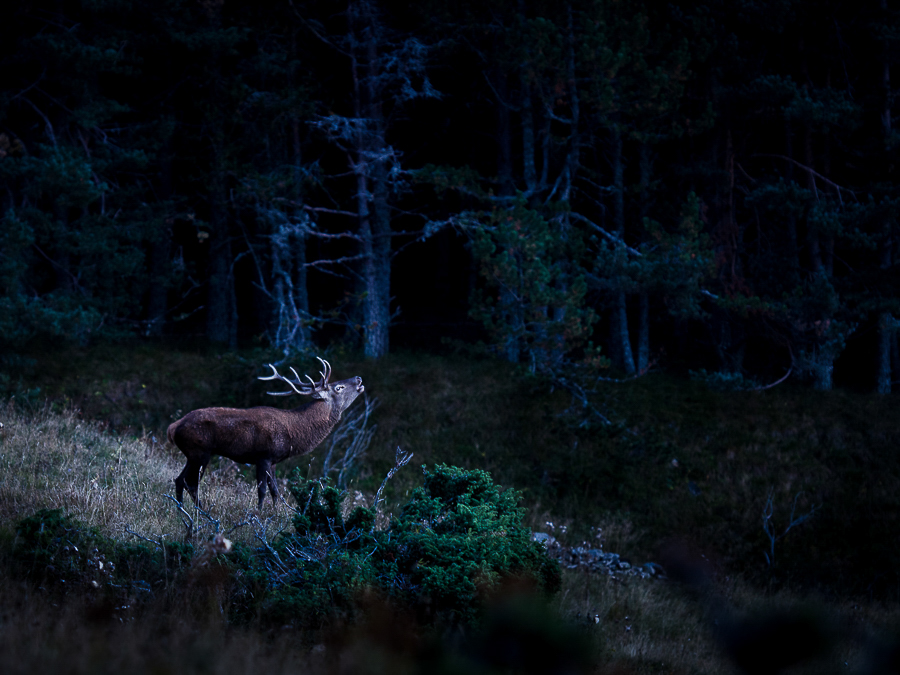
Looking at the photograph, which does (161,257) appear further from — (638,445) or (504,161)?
(638,445)

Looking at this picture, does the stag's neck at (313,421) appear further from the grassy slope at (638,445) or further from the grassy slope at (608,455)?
the grassy slope at (638,445)

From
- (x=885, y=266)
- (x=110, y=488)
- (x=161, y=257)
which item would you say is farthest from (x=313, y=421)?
(x=885, y=266)

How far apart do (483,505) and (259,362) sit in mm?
10578

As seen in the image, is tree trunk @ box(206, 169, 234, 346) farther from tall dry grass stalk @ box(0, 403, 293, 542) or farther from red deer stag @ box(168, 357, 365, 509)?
red deer stag @ box(168, 357, 365, 509)

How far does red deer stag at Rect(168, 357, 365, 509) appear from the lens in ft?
21.4

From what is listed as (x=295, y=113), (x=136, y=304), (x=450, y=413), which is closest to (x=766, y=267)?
(x=450, y=413)

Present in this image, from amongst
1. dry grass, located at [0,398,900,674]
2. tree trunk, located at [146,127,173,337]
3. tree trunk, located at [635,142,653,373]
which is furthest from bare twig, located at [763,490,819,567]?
tree trunk, located at [146,127,173,337]

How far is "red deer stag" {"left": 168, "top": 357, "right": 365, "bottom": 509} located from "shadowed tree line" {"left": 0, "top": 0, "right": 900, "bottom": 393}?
6955 mm

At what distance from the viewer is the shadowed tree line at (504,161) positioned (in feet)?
48.7

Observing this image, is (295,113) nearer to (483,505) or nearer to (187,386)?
(187,386)

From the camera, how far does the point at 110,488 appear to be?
22.4 ft

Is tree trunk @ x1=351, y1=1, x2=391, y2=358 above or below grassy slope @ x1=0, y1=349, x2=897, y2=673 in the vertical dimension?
above

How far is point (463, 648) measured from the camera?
55.7 inches

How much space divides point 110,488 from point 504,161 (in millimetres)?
14926
